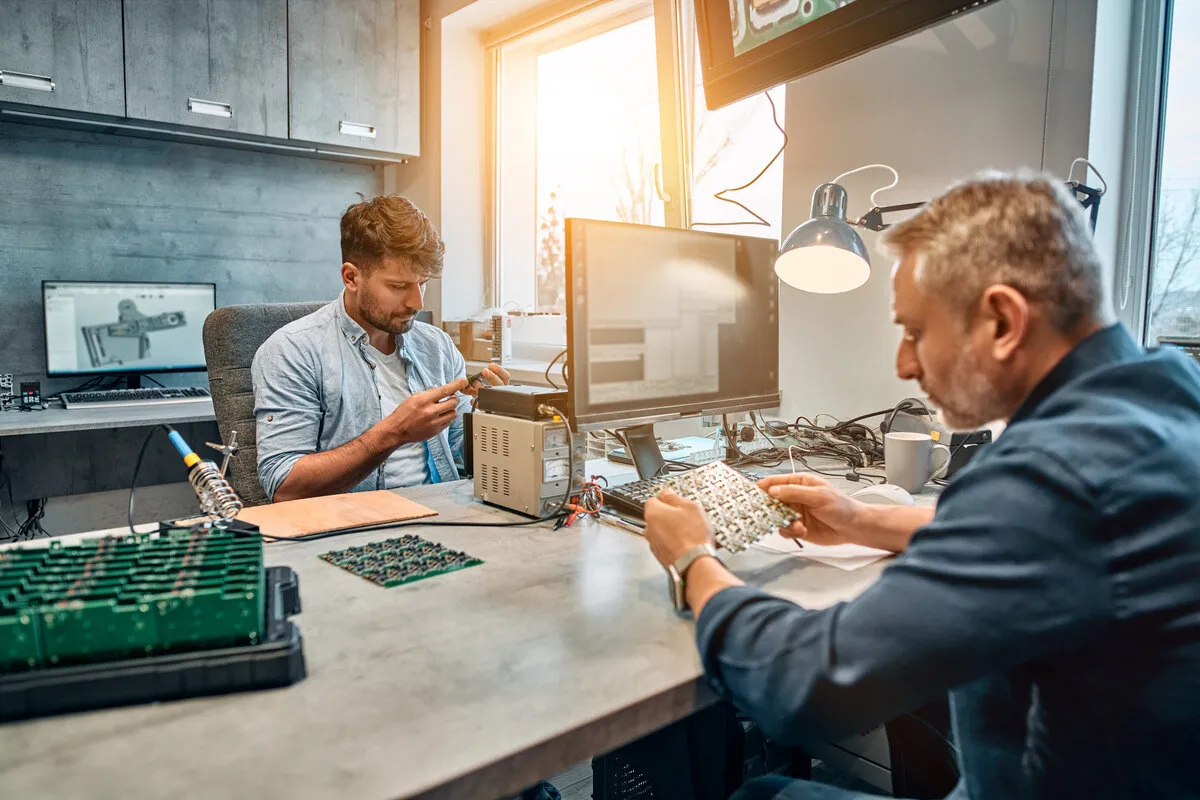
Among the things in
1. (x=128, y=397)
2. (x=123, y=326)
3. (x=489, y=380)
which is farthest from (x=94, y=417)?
(x=489, y=380)

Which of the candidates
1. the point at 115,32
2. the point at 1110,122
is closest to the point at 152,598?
the point at 1110,122

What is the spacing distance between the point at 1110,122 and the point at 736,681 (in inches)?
63.6

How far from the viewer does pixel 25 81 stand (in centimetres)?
274

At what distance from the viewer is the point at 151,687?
0.73 m

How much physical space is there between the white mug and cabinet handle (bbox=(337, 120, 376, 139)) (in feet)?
8.90

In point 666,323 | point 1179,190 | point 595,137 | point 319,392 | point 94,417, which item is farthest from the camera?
point 595,137

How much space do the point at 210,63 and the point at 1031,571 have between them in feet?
11.0

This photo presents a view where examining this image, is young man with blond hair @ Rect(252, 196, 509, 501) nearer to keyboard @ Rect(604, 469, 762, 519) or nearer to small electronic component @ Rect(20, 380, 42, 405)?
keyboard @ Rect(604, 469, 762, 519)

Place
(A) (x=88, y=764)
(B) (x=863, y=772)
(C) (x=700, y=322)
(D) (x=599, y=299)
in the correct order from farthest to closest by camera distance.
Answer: (B) (x=863, y=772) < (C) (x=700, y=322) < (D) (x=599, y=299) < (A) (x=88, y=764)

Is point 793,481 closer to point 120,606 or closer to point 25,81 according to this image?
point 120,606

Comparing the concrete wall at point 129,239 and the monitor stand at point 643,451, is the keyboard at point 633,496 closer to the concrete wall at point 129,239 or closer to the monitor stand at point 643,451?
the monitor stand at point 643,451

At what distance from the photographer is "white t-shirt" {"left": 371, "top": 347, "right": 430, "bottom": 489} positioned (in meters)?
1.95

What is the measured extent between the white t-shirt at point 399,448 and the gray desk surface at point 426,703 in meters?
0.85

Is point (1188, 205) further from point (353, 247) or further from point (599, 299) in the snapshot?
point (353, 247)
